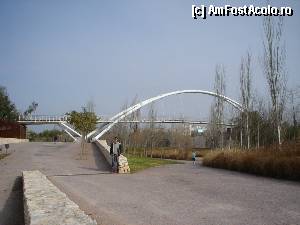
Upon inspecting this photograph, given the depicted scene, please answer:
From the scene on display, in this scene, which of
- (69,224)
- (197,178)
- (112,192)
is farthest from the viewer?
(197,178)

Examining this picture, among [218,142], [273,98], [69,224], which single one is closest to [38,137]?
[218,142]

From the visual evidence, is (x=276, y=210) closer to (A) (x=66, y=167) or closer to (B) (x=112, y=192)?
(B) (x=112, y=192)

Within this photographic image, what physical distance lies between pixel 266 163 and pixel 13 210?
1110 centimetres

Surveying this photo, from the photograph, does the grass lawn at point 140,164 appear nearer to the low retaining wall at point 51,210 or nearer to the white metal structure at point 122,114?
the low retaining wall at point 51,210

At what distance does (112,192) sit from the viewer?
13.4 m

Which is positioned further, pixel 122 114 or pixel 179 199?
pixel 122 114

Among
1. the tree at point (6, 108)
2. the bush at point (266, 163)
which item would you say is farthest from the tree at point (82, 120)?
the tree at point (6, 108)

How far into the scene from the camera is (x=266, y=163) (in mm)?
18109

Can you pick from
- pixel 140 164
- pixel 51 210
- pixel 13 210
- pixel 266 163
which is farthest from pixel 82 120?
pixel 51 210

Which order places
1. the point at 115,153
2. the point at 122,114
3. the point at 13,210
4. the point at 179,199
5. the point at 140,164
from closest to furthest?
the point at 13,210 < the point at 179,199 < the point at 115,153 < the point at 140,164 < the point at 122,114

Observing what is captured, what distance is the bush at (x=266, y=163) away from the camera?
1646cm

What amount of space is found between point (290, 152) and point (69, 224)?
46.1 feet

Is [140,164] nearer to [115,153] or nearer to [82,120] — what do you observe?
[115,153]

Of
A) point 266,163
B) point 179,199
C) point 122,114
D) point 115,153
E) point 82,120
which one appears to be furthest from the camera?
point 122,114
